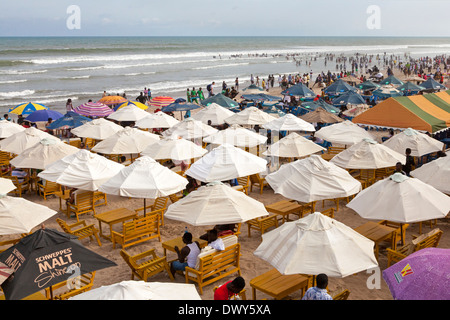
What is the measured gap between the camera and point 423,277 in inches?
178

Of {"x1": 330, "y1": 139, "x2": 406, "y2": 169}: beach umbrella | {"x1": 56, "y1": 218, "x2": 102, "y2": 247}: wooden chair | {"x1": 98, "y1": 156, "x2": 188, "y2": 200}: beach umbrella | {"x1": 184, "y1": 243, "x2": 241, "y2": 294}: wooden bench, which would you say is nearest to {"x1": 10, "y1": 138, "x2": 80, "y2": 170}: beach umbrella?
{"x1": 56, "y1": 218, "x2": 102, "y2": 247}: wooden chair

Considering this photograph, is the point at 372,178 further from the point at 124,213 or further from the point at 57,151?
the point at 57,151

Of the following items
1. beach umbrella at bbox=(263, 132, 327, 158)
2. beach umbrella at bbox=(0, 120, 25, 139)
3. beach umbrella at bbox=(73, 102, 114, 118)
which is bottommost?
beach umbrella at bbox=(263, 132, 327, 158)

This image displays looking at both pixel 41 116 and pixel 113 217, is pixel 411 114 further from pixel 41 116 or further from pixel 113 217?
pixel 41 116

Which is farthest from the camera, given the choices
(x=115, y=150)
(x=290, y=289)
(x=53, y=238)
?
(x=115, y=150)

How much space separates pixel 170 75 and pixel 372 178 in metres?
42.2

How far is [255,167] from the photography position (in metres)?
10.1

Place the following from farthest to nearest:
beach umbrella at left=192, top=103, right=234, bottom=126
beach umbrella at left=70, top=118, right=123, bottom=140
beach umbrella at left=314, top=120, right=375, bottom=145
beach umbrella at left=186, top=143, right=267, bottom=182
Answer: beach umbrella at left=192, top=103, right=234, bottom=126, beach umbrella at left=70, top=118, right=123, bottom=140, beach umbrella at left=314, top=120, right=375, bottom=145, beach umbrella at left=186, top=143, right=267, bottom=182

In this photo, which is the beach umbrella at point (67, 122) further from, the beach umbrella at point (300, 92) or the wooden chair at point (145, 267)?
the beach umbrella at point (300, 92)

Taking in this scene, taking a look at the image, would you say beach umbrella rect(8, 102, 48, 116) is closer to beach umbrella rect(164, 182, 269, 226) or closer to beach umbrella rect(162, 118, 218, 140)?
beach umbrella rect(162, 118, 218, 140)

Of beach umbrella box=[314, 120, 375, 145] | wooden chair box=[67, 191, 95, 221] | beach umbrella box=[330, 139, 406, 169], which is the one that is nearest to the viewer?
beach umbrella box=[330, 139, 406, 169]

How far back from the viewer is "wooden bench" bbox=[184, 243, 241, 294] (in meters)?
6.80

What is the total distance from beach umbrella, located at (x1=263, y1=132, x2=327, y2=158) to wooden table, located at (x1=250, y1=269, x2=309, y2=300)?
5136 mm

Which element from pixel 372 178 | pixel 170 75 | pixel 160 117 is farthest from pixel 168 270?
pixel 170 75
